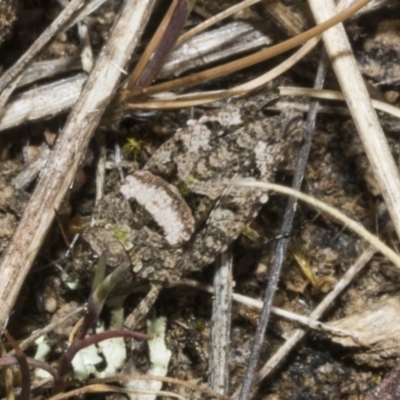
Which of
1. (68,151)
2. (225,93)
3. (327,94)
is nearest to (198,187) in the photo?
(225,93)

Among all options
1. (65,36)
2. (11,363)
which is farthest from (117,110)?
(11,363)

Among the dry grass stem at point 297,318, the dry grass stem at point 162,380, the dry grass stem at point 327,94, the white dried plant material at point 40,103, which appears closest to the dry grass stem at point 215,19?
the dry grass stem at point 327,94

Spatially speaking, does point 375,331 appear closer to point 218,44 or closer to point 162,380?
point 162,380

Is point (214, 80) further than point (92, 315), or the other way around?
point (214, 80)

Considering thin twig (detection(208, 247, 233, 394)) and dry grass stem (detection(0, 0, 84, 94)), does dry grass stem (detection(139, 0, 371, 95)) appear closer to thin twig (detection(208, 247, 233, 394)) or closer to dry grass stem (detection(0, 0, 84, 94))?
dry grass stem (detection(0, 0, 84, 94))

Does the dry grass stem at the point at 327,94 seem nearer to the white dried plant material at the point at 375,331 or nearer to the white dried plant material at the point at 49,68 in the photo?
the white dried plant material at the point at 375,331

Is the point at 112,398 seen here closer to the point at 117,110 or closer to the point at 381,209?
the point at 117,110
